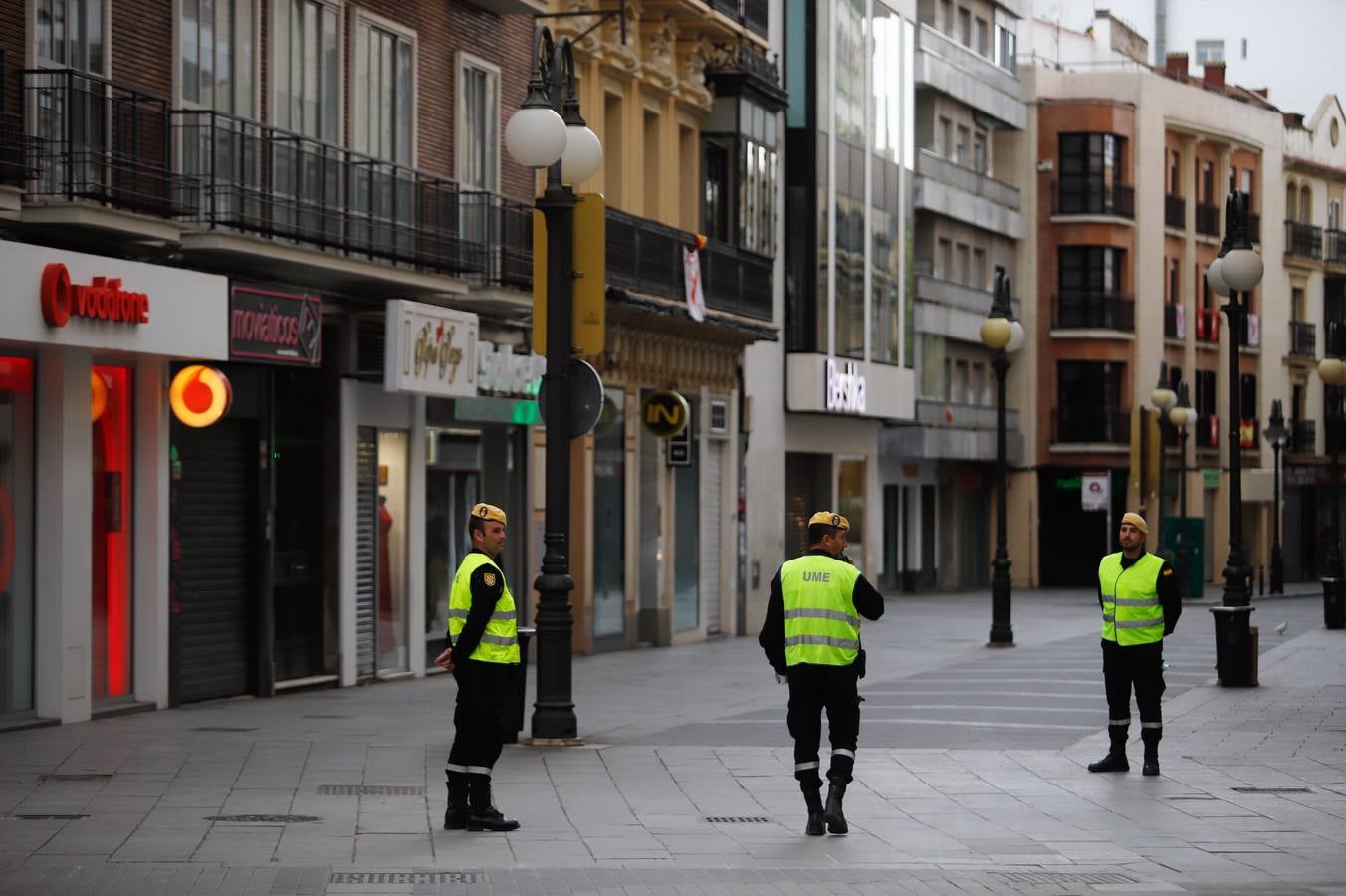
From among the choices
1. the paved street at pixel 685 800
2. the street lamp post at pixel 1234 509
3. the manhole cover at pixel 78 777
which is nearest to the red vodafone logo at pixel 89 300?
the paved street at pixel 685 800

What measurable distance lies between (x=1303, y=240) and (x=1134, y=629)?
6657cm

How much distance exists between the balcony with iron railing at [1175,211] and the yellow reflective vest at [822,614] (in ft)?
196

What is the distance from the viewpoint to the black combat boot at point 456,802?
43.7 feet

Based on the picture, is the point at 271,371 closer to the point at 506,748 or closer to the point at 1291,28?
the point at 506,748

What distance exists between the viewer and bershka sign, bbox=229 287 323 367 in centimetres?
2217

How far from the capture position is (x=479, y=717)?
1336 cm

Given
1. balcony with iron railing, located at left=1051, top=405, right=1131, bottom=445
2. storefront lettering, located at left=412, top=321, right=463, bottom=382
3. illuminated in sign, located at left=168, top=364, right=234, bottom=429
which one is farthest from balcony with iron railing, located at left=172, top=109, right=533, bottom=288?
balcony with iron railing, located at left=1051, top=405, right=1131, bottom=445

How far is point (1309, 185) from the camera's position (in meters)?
82.1

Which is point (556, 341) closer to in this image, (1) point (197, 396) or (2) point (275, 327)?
(1) point (197, 396)

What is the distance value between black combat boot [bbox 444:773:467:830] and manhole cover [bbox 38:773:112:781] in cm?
330

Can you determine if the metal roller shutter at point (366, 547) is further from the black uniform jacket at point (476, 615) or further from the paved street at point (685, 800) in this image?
the black uniform jacket at point (476, 615)

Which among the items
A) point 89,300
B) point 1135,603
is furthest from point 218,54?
point 1135,603

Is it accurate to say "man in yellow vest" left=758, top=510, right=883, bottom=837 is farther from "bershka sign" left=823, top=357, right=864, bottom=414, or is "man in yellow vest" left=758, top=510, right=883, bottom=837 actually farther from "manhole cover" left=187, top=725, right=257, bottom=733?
"bershka sign" left=823, top=357, right=864, bottom=414

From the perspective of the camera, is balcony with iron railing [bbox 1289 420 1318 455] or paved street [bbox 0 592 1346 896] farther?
balcony with iron railing [bbox 1289 420 1318 455]
